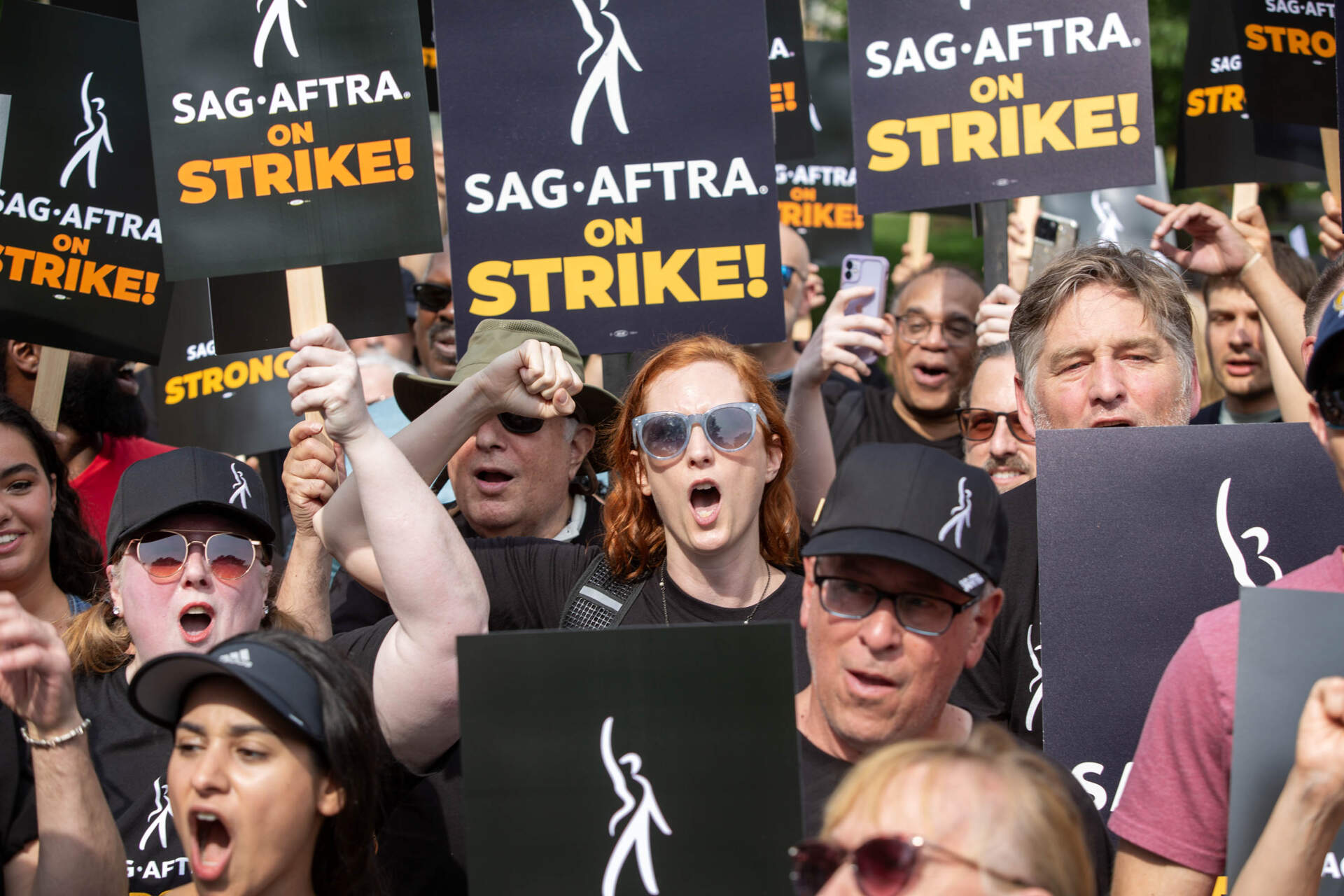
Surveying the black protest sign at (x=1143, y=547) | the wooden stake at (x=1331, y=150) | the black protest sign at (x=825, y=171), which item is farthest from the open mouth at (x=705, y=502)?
the black protest sign at (x=825, y=171)

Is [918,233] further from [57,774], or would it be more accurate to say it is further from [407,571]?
[57,774]

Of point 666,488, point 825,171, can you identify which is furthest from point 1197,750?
point 825,171

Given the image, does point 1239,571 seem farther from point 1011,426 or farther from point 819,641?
point 1011,426

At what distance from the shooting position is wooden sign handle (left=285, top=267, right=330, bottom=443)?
4.58 m

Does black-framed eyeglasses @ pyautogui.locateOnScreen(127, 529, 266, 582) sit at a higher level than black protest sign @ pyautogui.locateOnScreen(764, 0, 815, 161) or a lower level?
lower

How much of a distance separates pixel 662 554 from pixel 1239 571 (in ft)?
4.56

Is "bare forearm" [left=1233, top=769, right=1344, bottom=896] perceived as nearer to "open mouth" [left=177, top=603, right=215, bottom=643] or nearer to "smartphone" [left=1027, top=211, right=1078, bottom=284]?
"open mouth" [left=177, top=603, right=215, bottom=643]

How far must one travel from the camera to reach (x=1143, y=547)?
115 inches

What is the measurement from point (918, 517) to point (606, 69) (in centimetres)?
230

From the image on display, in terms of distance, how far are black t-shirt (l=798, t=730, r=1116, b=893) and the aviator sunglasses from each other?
1.00 m

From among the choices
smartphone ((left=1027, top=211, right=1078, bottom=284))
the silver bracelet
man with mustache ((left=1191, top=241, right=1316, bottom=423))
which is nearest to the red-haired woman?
the silver bracelet

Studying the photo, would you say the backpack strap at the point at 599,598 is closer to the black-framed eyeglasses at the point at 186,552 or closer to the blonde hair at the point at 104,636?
the blonde hair at the point at 104,636

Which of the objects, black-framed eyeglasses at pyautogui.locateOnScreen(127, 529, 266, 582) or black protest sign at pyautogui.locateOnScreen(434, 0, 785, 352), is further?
black protest sign at pyautogui.locateOnScreen(434, 0, 785, 352)

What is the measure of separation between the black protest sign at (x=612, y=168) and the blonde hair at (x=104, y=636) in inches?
47.6
